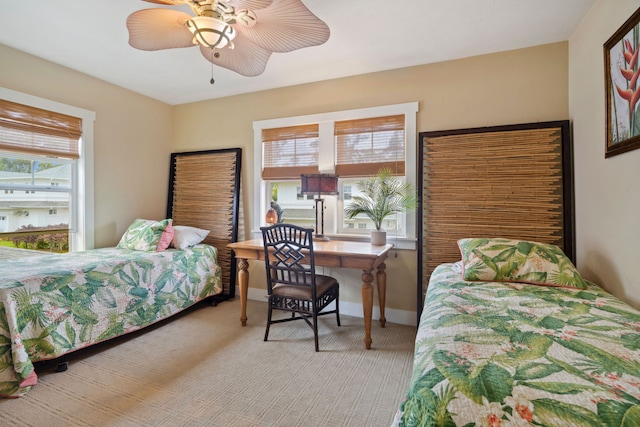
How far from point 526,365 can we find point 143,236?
334cm

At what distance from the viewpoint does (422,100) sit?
290 cm

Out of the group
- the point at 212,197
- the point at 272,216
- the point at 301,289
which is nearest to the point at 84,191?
the point at 212,197

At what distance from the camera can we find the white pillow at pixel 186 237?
3.31 m

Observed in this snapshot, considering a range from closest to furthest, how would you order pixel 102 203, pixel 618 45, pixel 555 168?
pixel 618 45 < pixel 555 168 < pixel 102 203

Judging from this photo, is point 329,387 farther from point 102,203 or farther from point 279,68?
point 102,203

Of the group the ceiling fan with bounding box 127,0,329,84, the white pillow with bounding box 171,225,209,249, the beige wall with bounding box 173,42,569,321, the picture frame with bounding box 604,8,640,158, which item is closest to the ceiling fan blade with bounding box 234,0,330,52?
the ceiling fan with bounding box 127,0,329,84

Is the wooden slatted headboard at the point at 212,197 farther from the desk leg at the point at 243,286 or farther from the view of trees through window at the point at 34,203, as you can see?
the view of trees through window at the point at 34,203

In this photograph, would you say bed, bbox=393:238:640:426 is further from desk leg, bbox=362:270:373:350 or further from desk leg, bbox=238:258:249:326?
desk leg, bbox=238:258:249:326

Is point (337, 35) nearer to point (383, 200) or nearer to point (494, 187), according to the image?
point (383, 200)

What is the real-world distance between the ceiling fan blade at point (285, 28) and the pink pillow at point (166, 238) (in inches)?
85.7

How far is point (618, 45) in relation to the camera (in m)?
1.71

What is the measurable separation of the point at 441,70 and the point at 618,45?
1.31 meters

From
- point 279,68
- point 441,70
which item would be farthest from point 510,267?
point 279,68

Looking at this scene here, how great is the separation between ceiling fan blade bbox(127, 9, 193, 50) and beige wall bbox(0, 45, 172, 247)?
171 cm
